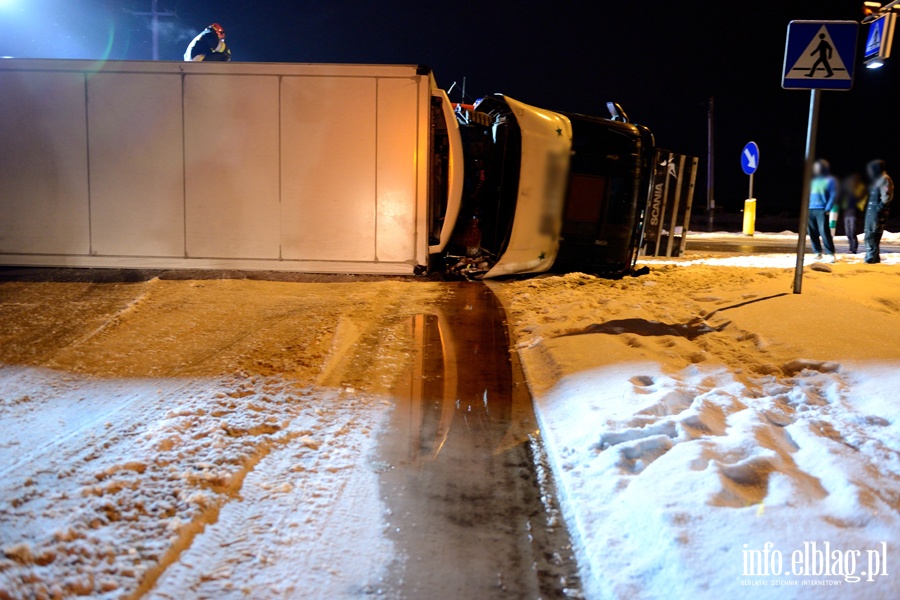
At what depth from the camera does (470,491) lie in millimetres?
3602

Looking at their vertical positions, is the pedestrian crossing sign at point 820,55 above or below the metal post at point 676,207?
above

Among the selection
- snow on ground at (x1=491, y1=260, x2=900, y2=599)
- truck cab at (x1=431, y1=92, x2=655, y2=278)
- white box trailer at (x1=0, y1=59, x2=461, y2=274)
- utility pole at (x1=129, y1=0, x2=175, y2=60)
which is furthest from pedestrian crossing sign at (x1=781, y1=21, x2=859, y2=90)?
utility pole at (x1=129, y1=0, x2=175, y2=60)

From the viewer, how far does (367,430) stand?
436 centimetres

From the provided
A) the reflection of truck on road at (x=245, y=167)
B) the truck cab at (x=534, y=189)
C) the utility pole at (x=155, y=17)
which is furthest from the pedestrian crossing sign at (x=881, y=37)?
the utility pole at (x=155, y=17)

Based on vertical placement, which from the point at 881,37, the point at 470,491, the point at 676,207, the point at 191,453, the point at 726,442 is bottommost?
the point at 470,491

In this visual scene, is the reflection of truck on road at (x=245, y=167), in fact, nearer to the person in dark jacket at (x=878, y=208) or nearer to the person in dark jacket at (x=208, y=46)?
the person in dark jacket at (x=208, y=46)

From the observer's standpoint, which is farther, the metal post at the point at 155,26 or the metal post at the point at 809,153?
the metal post at the point at 155,26

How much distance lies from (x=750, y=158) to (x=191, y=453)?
1776cm

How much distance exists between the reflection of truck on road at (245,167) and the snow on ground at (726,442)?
2794mm

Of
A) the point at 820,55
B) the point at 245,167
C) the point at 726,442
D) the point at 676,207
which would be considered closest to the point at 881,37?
the point at 676,207

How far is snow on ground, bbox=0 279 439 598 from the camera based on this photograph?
2.72 m

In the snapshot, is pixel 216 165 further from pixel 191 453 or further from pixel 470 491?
pixel 470 491

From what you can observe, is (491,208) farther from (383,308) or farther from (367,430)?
(367,430)

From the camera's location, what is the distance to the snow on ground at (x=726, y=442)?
2.70m
